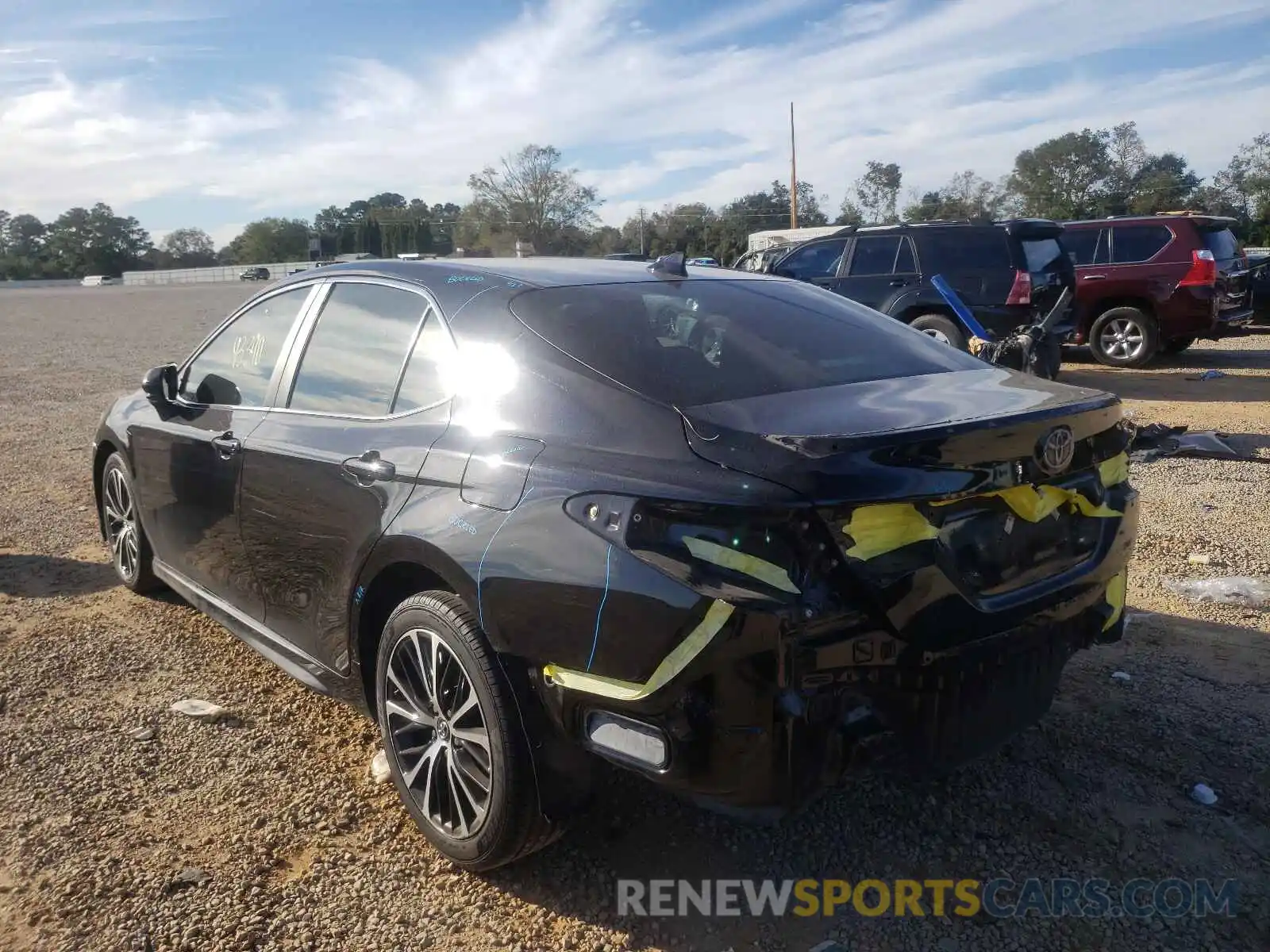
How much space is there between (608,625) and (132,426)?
3.24 metres

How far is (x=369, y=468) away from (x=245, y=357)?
1.37 m

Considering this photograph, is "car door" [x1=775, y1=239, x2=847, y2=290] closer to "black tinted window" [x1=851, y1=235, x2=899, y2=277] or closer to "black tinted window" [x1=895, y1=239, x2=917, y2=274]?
"black tinted window" [x1=851, y1=235, x2=899, y2=277]

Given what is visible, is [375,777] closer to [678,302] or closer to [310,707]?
[310,707]

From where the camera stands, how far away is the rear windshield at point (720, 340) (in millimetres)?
2707

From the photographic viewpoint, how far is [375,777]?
3250mm

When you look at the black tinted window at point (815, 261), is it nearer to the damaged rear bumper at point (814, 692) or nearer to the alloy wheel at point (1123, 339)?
the alloy wheel at point (1123, 339)

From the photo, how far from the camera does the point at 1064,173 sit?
207 feet

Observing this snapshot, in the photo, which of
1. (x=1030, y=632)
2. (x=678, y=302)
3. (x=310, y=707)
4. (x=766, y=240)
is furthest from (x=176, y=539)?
(x=766, y=240)

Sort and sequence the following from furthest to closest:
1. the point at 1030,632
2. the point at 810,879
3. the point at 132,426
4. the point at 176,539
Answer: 1. the point at 132,426
2. the point at 176,539
3. the point at 810,879
4. the point at 1030,632

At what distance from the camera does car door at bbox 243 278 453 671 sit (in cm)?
295

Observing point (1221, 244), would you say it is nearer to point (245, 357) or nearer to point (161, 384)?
point (245, 357)

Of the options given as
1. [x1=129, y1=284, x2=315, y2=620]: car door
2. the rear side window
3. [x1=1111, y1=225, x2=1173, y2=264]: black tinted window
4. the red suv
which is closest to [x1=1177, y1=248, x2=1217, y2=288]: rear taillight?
the red suv

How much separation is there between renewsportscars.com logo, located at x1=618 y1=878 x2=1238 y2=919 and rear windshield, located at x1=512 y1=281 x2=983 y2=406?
4.23ft

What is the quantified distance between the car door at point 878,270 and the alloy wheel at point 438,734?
946 centimetres
